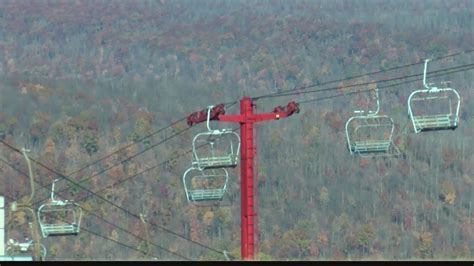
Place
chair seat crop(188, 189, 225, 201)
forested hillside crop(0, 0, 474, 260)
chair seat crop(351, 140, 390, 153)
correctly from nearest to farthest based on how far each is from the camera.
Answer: chair seat crop(351, 140, 390, 153), chair seat crop(188, 189, 225, 201), forested hillside crop(0, 0, 474, 260)

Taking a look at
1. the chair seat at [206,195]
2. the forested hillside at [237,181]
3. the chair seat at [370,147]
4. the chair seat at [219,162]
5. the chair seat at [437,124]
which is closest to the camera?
the chair seat at [437,124]

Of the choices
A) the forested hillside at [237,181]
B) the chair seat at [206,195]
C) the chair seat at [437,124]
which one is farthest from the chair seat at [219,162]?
the forested hillside at [237,181]

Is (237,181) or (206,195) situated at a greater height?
(237,181)

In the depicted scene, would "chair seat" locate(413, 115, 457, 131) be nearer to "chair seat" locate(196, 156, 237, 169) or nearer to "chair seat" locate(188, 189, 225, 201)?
"chair seat" locate(188, 189, 225, 201)

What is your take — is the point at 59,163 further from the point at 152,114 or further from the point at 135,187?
the point at 152,114

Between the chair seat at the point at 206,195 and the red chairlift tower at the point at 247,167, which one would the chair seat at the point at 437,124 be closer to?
the red chairlift tower at the point at 247,167

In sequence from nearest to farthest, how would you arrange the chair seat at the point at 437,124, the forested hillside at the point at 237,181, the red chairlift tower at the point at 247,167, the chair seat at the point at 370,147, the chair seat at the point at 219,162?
1. the chair seat at the point at 437,124
2. the chair seat at the point at 370,147
3. the red chairlift tower at the point at 247,167
4. the chair seat at the point at 219,162
5. the forested hillside at the point at 237,181

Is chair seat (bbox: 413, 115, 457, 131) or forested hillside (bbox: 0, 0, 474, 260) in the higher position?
forested hillside (bbox: 0, 0, 474, 260)

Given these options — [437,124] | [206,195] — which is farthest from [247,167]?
[437,124]

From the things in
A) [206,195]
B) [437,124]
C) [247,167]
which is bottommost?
[206,195]

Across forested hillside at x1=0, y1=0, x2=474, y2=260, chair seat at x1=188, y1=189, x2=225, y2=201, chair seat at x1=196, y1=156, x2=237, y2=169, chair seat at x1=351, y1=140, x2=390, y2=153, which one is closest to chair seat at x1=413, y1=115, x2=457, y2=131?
chair seat at x1=351, y1=140, x2=390, y2=153

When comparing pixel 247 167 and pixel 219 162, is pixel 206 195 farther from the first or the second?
pixel 247 167

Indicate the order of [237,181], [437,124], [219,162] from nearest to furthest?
[437,124]
[219,162]
[237,181]
